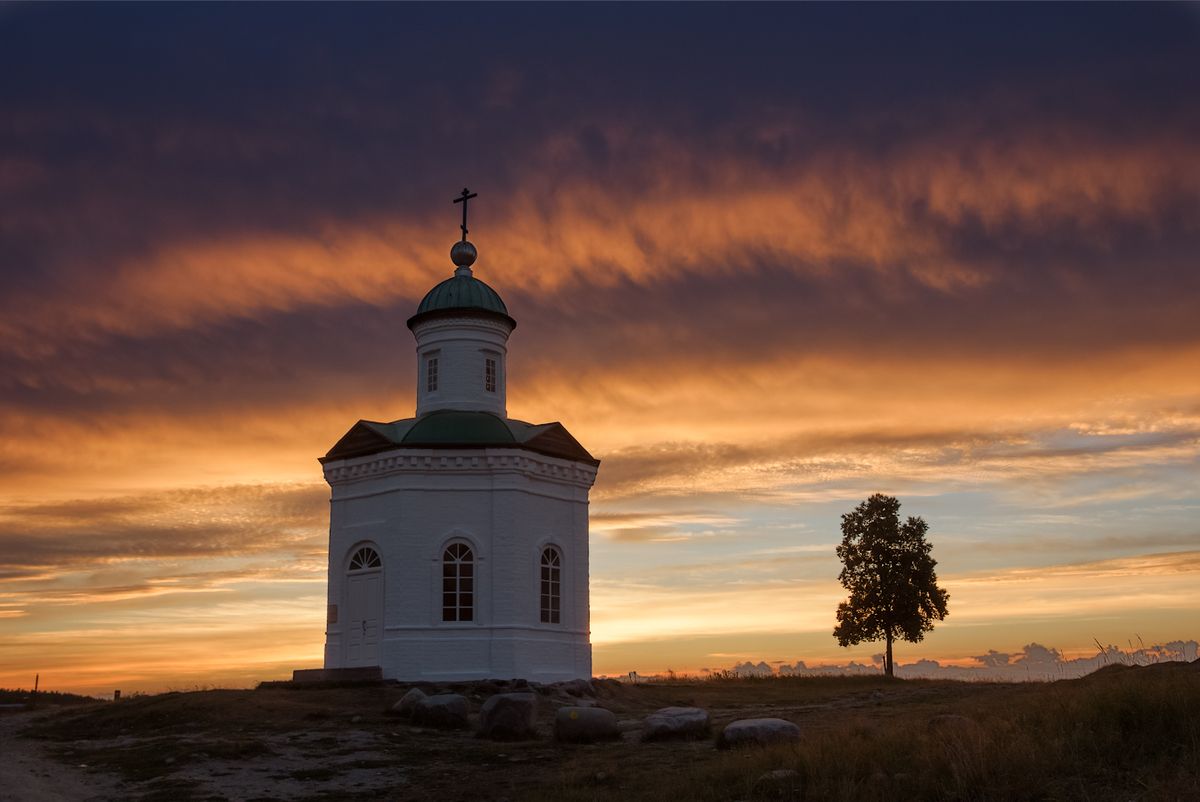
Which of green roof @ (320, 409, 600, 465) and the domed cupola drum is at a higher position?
the domed cupola drum

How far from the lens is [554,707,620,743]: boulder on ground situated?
63.2 feet

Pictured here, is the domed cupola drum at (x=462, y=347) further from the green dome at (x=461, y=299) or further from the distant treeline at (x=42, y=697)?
the distant treeline at (x=42, y=697)

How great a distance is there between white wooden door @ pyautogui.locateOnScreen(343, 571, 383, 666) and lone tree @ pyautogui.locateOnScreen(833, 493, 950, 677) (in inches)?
814

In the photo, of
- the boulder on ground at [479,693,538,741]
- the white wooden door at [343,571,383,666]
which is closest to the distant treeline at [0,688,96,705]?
the white wooden door at [343,571,383,666]

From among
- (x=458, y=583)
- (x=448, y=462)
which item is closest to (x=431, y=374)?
(x=448, y=462)

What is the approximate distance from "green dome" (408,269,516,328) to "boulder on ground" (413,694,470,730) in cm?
1359

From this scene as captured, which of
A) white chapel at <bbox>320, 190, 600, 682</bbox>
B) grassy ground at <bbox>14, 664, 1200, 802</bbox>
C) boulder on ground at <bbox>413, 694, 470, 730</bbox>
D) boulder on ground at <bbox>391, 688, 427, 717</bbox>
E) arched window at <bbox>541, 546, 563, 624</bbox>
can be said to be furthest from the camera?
arched window at <bbox>541, 546, 563, 624</bbox>

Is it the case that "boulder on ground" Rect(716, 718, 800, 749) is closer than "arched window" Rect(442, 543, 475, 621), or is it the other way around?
"boulder on ground" Rect(716, 718, 800, 749)

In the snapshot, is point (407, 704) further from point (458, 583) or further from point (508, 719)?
point (458, 583)

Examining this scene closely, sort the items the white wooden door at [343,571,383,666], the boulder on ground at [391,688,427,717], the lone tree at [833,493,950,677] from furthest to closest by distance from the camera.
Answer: the lone tree at [833,493,950,677] < the white wooden door at [343,571,383,666] < the boulder on ground at [391,688,427,717]

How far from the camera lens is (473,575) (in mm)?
28562

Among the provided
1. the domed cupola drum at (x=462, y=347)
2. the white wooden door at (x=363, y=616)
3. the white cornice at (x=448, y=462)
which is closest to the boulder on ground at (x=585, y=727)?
the white wooden door at (x=363, y=616)

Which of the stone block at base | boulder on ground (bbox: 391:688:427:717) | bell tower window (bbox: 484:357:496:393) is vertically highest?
bell tower window (bbox: 484:357:496:393)

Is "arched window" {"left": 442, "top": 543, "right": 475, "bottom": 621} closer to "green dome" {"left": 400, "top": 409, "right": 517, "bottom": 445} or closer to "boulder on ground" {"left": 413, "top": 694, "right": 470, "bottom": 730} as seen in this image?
"green dome" {"left": 400, "top": 409, "right": 517, "bottom": 445}
